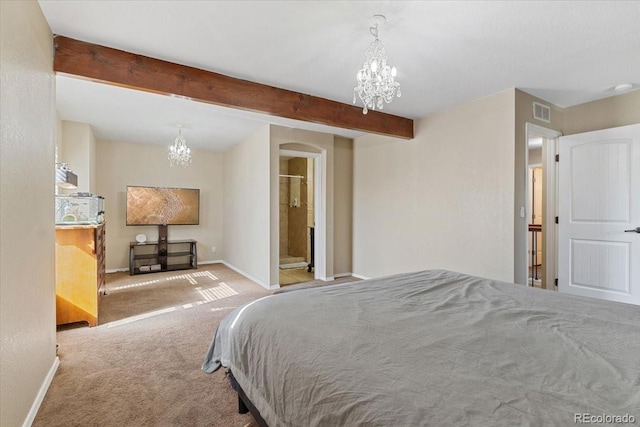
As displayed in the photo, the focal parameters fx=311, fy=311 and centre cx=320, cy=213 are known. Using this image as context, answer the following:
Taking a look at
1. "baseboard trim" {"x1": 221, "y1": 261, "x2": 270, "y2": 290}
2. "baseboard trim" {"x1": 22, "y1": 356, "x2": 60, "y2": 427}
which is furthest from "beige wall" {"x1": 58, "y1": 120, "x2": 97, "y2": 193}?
"baseboard trim" {"x1": 22, "y1": 356, "x2": 60, "y2": 427}

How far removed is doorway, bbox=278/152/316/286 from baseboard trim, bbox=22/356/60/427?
4042 millimetres

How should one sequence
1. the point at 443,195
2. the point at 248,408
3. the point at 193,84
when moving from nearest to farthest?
the point at 248,408 < the point at 193,84 < the point at 443,195

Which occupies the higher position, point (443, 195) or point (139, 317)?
point (443, 195)

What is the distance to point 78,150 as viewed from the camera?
15.2 feet

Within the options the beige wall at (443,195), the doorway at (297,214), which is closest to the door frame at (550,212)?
the beige wall at (443,195)

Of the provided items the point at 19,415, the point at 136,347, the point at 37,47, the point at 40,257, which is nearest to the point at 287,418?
the point at 19,415

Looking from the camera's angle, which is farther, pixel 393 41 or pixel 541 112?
pixel 541 112

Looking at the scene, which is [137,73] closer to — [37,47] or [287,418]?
[37,47]

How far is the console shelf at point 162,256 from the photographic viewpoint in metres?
5.79

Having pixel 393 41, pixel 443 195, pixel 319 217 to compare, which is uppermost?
pixel 393 41

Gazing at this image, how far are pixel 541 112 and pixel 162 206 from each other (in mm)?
6207

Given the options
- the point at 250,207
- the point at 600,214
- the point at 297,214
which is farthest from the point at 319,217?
the point at 600,214

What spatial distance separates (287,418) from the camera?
1088 millimetres

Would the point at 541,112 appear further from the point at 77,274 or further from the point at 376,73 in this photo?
the point at 77,274
